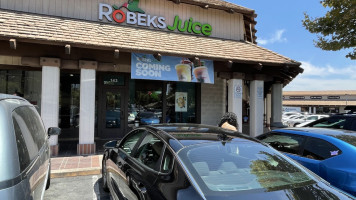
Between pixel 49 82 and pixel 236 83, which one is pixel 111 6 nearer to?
pixel 49 82

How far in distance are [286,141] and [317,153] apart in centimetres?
75

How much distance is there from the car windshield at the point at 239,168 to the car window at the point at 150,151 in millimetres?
424

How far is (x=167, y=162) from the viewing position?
2598 mm

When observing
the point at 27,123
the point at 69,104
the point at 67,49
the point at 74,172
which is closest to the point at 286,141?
the point at 27,123

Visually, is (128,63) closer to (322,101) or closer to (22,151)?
(22,151)

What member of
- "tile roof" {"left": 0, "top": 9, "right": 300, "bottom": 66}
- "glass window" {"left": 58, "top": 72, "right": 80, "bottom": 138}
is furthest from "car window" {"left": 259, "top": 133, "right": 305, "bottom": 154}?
"glass window" {"left": 58, "top": 72, "right": 80, "bottom": 138}

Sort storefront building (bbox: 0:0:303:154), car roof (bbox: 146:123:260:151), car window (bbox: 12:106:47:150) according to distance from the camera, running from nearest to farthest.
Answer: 1. car window (bbox: 12:106:47:150)
2. car roof (bbox: 146:123:260:151)
3. storefront building (bbox: 0:0:303:154)

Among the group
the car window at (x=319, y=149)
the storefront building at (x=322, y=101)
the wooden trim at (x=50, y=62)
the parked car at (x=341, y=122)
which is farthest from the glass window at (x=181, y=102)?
the storefront building at (x=322, y=101)

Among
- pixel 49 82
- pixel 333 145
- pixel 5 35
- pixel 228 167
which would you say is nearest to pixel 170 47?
pixel 49 82

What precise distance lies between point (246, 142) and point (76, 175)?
458 centimetres

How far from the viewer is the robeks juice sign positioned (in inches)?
394

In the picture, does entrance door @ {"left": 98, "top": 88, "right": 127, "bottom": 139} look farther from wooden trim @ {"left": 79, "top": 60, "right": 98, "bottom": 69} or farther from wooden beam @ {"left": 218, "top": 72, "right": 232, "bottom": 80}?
wooden beam @ {"left": 218, "top": 72, "right": 232, "bottom": 80}

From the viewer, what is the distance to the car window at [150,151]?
287 cm

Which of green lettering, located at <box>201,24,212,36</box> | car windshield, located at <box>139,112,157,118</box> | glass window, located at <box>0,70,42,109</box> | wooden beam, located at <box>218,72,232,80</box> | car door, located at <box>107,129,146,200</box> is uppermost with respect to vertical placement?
green lettering, located at <box>201,24,212,36</box>
